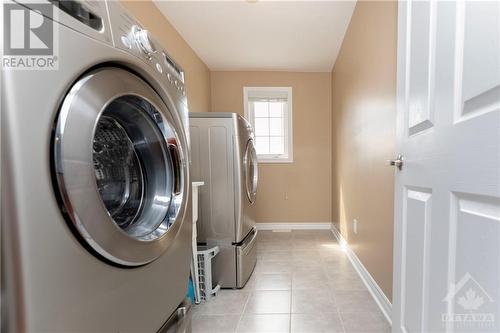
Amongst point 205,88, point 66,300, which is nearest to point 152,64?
point 66,300

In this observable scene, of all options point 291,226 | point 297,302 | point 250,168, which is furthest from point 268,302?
point 291,226

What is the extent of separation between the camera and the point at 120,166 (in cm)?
78

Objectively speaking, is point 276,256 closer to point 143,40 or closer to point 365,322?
point 365,322

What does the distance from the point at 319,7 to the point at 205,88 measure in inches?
66.2

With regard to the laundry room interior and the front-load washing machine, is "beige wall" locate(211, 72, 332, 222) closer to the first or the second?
the laundry room interior

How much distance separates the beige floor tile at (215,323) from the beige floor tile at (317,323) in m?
0.36

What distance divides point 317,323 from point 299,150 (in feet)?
7.68

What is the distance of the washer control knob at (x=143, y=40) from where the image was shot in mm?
697

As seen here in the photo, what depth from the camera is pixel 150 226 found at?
2.52ft

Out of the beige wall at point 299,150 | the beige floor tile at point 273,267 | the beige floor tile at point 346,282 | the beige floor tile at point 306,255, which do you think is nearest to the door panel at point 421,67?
the beige floor tile at point 346,282

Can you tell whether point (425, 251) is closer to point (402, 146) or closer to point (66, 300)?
point (402, 146)

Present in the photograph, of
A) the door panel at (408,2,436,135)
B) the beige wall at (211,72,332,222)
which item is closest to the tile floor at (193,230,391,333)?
the beige wall at (211,72,332,222)

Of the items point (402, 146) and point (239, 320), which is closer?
point (402, 146)

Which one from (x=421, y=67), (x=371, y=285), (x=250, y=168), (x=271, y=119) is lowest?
(x=371, y=285)
